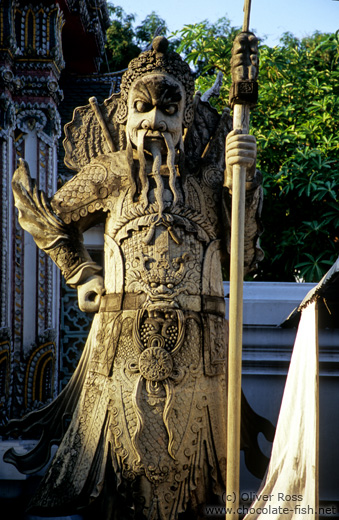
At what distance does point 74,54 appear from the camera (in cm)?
1091

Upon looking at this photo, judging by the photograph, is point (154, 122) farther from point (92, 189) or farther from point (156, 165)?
point (92, 189)

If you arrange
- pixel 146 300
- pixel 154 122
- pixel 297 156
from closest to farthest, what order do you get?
pixel 146 300 → pixel 154 122 → pixel 297 156

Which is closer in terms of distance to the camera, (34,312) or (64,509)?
(64,509)

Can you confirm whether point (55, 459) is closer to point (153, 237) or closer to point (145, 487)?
point (145, 487)

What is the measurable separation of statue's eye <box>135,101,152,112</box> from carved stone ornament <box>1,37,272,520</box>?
1 cm

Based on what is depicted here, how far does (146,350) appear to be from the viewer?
480cm

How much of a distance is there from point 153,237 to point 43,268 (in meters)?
3.62

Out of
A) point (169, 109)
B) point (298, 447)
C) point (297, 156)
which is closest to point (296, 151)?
point (297, 156)

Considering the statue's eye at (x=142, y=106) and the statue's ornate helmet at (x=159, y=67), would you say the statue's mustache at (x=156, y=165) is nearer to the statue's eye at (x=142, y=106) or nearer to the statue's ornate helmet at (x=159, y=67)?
the statue's eye at (x=142, y=106)

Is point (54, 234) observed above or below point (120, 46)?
below

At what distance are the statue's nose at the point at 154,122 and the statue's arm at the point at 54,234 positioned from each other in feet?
2.81

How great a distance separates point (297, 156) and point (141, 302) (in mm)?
5186

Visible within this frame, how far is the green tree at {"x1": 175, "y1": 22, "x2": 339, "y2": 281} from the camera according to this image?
30.8 feet

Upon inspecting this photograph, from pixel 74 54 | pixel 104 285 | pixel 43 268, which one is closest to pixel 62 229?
pixel 104 285
